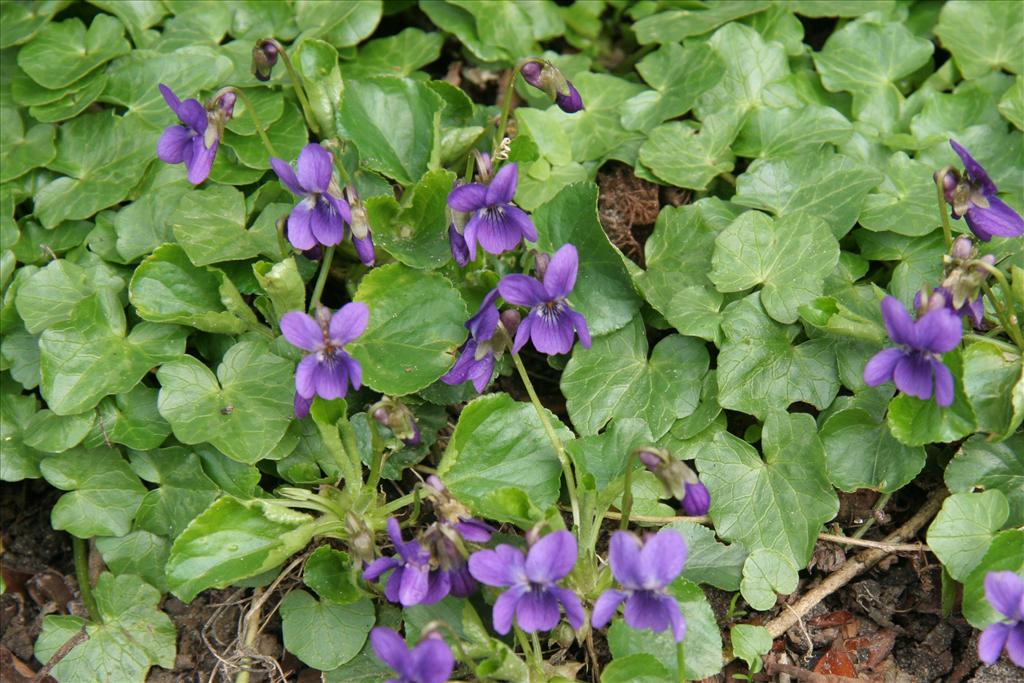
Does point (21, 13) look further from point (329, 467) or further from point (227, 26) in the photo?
point (329, 467)

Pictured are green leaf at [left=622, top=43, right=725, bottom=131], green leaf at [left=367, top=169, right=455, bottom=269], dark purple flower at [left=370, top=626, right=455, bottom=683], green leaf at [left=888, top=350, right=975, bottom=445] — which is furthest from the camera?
green leaf at [left=622, top=43, right=725, bottom=131]

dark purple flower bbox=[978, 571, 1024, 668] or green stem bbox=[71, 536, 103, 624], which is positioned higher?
dark purple flower bbox=[978, 571, 1024, 668]

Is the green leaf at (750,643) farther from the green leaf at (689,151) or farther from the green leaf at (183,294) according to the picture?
the green leaf at (183,294)

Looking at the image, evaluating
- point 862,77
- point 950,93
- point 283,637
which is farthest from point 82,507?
point 950,93

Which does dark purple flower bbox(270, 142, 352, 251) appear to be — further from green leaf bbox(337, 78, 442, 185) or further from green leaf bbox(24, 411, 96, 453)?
green leaf bbox(24, 411, 96, 453)

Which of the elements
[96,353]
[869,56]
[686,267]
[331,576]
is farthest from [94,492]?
→ [869,56]

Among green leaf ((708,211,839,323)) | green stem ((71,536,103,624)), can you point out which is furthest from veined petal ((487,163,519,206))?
green stem ((71,536,103,624))

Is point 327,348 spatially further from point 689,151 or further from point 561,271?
point 689,151
